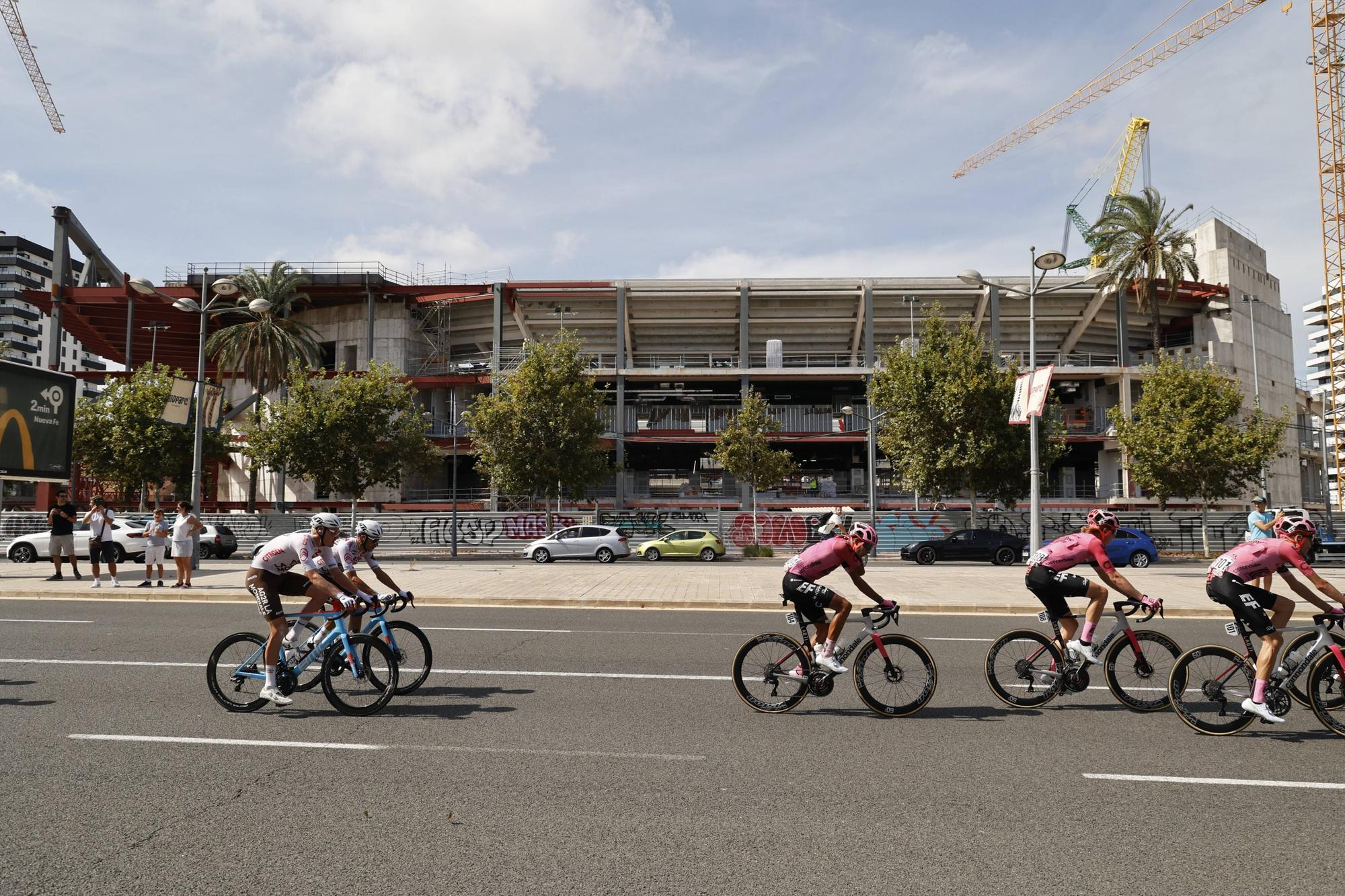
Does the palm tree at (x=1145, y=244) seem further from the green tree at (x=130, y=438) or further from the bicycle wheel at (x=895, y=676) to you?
the green tree at (x=130, y=438)

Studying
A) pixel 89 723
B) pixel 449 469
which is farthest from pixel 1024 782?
pixel 449 469

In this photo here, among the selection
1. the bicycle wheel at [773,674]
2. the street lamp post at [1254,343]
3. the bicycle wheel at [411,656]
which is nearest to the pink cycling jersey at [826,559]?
the bicycle wheel at [773,674]

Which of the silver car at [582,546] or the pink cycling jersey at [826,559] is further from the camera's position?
the silver car at [582,546]

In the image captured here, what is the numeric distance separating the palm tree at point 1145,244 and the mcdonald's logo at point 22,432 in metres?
42.0

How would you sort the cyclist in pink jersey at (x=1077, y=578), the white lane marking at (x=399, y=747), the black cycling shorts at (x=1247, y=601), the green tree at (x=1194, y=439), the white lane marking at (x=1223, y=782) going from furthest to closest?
1. the green tree at (x=1194, y=439)
2. the cyclist in pink jersey at (x=1077, y=578)
3. the black cycling shorts at (x=1247, y=601)
4. the white lane marking at (x=399, y=747)
5. the white lane marking at (x=1223, y=782)

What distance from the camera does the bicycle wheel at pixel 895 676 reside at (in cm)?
693

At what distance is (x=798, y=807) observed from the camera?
4.73m

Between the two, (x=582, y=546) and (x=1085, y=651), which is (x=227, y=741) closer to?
(x=1085, y=651)

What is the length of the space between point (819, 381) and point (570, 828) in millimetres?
43901

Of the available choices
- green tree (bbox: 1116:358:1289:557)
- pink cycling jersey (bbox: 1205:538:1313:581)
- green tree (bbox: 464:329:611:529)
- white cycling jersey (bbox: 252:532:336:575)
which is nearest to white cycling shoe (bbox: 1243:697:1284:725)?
pink cycling jersey (bbox: 1205:538:1313:581)

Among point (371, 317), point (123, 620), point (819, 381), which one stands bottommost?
point (123, 620)

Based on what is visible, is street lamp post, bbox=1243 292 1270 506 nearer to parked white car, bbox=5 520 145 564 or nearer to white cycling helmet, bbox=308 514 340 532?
white cycling helmet, bbox=308 514 340 532

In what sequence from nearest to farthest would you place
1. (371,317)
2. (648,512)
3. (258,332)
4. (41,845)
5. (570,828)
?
(41,845)
(570,828)
(648,512)
(258,332)
(371,317)

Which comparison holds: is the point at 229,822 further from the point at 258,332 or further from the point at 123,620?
the point at 258,332
